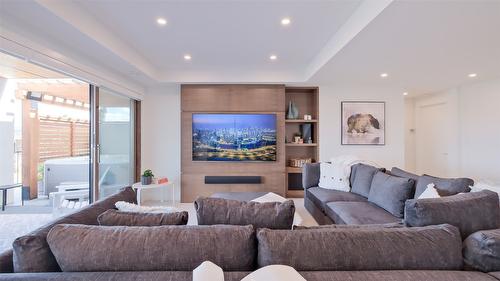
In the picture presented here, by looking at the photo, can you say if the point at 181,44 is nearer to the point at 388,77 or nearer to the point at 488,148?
the point at 388,77

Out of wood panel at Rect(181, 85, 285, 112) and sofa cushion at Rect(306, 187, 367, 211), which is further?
wood panel at Rect(181, 85, 285, 112)

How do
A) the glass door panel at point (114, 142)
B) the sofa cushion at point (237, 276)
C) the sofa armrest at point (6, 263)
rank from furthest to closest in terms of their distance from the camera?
the glass door panel at point (114, 142), the sofa armrest at point (6, 263), the sofa cushion at point (237, 276)

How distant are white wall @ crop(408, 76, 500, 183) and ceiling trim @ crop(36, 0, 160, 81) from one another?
6.36 meters

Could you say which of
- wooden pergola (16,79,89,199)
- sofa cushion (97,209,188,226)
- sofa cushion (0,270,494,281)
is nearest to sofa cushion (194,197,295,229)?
sofa cushion (97,209,188,226)

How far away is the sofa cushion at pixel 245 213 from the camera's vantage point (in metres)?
1.37

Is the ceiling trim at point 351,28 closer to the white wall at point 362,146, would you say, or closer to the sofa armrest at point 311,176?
the white wall at point 362,146

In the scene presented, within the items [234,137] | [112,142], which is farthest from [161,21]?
[234,137]

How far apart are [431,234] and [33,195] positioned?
6.16m

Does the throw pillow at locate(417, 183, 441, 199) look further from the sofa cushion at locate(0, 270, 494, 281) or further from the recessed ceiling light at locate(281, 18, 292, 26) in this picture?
the recessed ceiling light at locate(281, 18, 292, 26)

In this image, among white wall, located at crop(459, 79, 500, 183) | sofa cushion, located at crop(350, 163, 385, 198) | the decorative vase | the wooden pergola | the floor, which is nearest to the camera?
the floor

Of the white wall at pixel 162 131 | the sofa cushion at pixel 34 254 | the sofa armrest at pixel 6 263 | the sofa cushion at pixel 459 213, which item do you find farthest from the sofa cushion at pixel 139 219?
the white wall at pixel 162 131

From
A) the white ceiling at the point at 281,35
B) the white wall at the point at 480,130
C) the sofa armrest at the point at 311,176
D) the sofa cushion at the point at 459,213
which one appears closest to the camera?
the sofa cushion at the point at 459,213

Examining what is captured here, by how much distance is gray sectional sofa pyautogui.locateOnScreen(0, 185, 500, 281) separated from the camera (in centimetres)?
108

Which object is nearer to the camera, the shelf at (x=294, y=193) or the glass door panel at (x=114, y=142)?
the glass door panel at (x=114, y=142)
